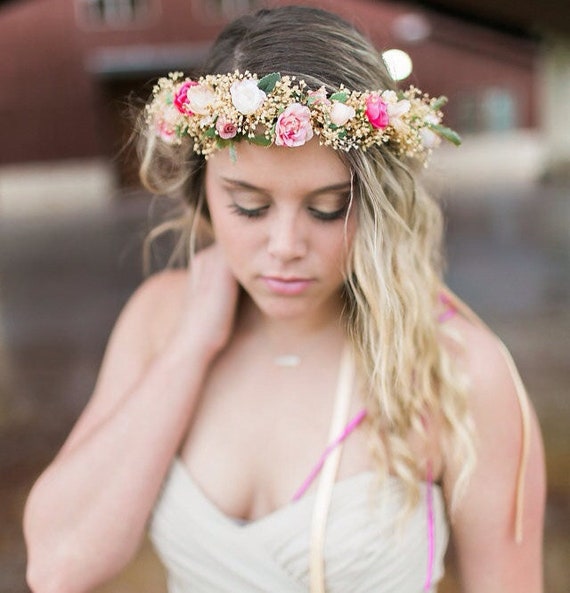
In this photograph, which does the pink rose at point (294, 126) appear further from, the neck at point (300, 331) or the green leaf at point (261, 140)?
the neck at point (300, 331)

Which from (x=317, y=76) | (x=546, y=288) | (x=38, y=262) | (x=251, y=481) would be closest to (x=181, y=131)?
(x=317, y=76)

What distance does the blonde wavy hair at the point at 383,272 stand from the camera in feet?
3.60

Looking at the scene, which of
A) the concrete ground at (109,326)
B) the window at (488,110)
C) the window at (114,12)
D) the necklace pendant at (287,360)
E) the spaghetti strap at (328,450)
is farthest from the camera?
the window at (488,110)

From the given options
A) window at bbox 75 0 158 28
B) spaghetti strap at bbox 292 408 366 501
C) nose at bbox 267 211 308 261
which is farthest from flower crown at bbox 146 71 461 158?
window at bbox 75 0 158 28

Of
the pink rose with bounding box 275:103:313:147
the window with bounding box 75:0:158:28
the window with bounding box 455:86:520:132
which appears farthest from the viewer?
the window with bounding box 455:86:520:132

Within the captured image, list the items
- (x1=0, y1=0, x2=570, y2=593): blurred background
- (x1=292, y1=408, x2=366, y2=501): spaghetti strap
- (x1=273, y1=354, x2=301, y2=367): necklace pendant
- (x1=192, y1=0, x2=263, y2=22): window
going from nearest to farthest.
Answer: (x1=292, y1=408, x2=366, y2=501): spaghetti strap
(x1=273, y1=354, x2=301, y2=367): necklace pendant
(x1=0, y1=0, x2=570, y2=593): blurred background
(x1=192, y1=0, x2=263, y2=22): window

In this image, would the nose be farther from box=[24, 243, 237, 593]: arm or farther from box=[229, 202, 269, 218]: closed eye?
box=[24, 243, 237, 593]: arm

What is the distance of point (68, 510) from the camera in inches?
46.0

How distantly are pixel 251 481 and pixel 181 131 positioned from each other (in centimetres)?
56

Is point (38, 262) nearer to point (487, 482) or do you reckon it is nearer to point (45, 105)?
point (487, 482)

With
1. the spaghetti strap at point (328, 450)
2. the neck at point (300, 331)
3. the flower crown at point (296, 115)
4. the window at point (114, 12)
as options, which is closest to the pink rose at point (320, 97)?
the flower crown at point (296, 115)

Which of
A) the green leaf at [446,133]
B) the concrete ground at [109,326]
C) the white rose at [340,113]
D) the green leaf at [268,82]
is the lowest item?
the concrete ground at [109,326]

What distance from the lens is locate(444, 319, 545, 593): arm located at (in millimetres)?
1118

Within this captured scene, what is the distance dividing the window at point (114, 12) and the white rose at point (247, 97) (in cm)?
2108
